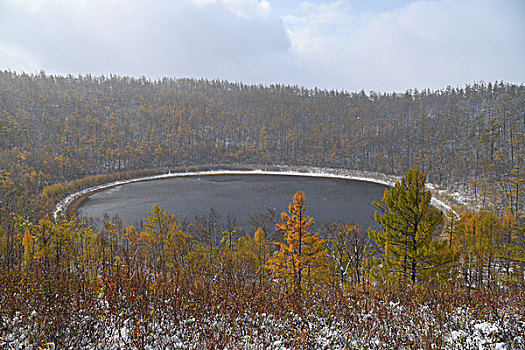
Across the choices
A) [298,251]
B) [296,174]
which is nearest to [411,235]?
[298,251]

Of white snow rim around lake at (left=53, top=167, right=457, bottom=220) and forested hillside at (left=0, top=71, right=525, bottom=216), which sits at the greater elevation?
forested hillside at (left=0, top=71, right=525, bottom=216)

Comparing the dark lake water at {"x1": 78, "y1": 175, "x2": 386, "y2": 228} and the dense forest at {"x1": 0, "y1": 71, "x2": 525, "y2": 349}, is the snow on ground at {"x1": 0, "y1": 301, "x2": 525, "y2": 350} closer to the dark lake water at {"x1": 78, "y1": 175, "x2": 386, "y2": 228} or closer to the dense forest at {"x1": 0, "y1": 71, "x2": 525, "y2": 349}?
the dense forest at {"x1": 0, "y1": 71, "x2": 525, "y2": 349}

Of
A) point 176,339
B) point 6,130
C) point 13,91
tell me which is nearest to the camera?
point 176,339

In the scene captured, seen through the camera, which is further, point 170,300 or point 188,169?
point 188,169

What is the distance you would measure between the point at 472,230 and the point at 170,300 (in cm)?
2365

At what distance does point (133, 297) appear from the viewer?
4852 mm

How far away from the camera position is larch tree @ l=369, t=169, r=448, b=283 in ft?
37.7

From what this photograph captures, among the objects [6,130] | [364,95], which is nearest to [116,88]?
[6,130]

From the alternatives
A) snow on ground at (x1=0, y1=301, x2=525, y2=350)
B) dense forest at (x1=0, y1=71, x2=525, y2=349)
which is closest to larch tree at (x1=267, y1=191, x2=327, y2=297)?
dense forest at (x1=0, y1=71, x2=525, y2=349)

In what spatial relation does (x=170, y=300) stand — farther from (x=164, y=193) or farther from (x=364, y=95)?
(x=364, y=95)

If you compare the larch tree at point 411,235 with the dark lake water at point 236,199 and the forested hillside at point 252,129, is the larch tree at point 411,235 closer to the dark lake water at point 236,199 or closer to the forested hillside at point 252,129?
the dark lake water at point 236,199

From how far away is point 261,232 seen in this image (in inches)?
902

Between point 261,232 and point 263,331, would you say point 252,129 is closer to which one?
→ point 261,232

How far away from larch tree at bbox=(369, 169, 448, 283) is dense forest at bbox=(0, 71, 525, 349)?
88 mm
